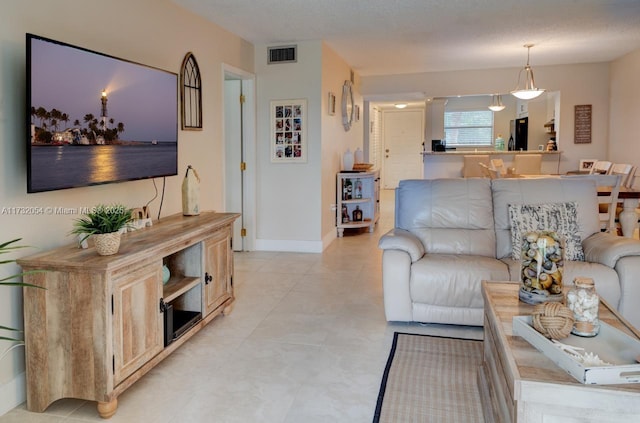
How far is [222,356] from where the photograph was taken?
283 centimetres

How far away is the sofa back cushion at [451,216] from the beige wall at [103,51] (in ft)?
6.10

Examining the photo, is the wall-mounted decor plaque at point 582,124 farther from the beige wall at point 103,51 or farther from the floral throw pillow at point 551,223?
the beige wall at point 103,51

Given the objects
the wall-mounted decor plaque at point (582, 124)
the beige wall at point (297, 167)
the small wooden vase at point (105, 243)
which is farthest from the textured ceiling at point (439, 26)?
the small wooden vase at point (105, 243)

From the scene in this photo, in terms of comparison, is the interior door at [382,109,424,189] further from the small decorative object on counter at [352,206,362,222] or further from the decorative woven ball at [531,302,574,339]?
the decorative woven ball at [531,302,574,339]

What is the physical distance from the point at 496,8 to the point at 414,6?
758 millimetres

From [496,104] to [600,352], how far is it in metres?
7.14

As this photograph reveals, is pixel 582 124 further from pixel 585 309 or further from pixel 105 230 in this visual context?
pixel 105 230

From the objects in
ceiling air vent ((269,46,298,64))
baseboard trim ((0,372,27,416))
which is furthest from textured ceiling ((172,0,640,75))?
baseboard trim ((0,372,27,416))

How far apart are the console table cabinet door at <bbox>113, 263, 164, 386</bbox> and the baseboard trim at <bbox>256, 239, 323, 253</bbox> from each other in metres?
3.19

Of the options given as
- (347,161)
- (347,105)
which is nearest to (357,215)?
(347,161)

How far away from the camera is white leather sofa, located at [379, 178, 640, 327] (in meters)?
2.99

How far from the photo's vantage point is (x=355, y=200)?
21.8 ft

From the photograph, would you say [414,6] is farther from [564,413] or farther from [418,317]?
[564,413]

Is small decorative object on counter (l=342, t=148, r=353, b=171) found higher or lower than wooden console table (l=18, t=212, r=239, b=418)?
higher
